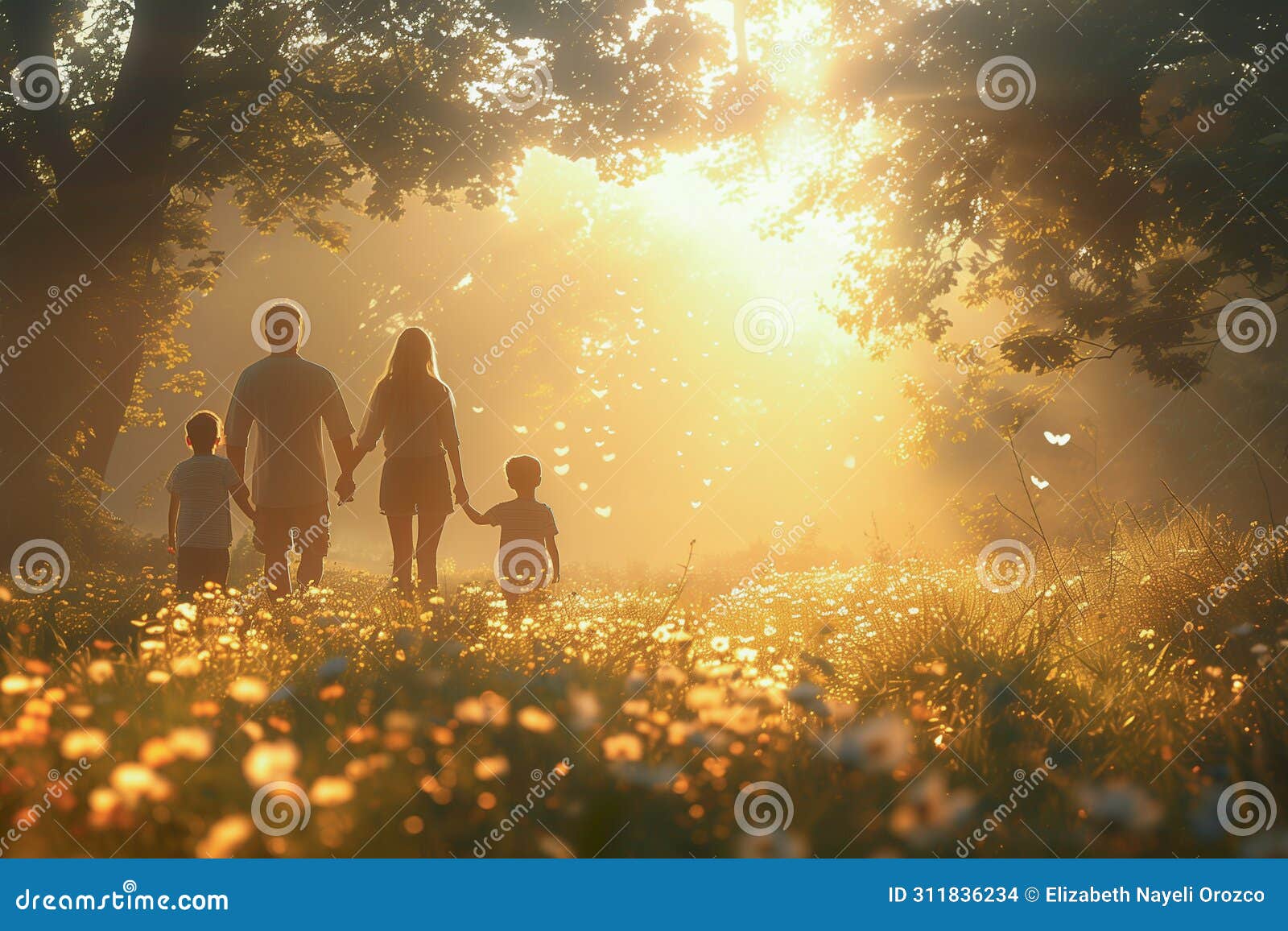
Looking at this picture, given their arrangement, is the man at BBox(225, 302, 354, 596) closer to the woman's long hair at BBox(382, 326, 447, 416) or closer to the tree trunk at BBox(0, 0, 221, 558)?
the woman's long hair at BBox(382, 326, 447, 416)

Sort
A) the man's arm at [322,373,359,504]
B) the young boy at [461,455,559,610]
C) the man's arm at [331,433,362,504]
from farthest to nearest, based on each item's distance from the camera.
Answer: the young boy at [461,455,559,610] < the man's arm at [322,373,359,504] < the man's arm at [331,433,362,504]

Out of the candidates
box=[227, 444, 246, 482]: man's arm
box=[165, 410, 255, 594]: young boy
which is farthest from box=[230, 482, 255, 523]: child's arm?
box=[227, 444, 246, 482]: man's arm

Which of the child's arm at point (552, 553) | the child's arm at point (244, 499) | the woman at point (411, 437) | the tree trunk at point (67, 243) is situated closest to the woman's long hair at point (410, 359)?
the woman at point (411, 437)

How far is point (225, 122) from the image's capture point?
14977mm

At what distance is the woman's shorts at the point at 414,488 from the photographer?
26.3ft

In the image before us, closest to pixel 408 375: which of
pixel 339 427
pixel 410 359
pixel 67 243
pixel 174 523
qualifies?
pixel 410 359

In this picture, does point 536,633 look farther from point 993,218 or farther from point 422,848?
point 993,218

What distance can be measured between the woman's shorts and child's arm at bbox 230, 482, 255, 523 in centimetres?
92

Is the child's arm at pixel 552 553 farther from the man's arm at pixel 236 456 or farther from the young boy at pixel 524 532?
the man's arm at pixel 236 456

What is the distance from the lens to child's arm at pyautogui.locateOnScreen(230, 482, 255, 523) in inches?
293

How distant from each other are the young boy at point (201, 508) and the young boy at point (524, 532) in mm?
1697

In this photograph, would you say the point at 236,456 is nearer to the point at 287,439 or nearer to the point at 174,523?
the point at 287,439

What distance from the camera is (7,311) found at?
46.3 feet

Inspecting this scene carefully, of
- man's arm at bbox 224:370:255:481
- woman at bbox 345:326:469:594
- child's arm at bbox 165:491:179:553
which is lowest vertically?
child's arm at bbox 165:491:179:553
